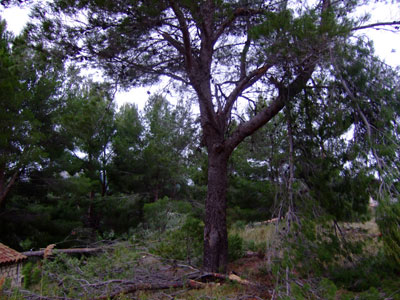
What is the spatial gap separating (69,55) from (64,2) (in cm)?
80

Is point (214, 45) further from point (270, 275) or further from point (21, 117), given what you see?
point (21, 117)

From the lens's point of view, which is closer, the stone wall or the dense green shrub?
the dense green shrub

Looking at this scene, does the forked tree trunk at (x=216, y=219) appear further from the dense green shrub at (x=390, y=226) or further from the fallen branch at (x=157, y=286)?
the dense green shrub at (x=390, y=226)

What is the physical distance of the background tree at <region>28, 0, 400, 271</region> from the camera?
4.28m

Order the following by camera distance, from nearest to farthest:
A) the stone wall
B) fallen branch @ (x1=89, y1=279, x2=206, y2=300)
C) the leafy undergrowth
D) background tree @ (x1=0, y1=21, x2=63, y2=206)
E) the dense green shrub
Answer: the dense green shrub → the leafy undergrowth → fallen branch @ (x1=89, y1=279, x2=206, y2=300) → the stone wall → background tree @ (x1=0, y1=21, x2=63, y2=206)

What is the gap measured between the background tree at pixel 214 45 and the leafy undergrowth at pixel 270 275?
1139 mm

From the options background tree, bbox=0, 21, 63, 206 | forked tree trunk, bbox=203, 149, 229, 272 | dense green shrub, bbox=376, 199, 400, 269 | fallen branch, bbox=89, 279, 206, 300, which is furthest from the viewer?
background tree, bbox=0, 21, 63, 206

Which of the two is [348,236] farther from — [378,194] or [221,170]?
[221,170]

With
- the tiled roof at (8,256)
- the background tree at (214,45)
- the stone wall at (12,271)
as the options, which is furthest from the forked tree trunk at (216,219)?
the tiled roof at (8,256)

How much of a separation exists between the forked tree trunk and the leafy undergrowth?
1.72 ft

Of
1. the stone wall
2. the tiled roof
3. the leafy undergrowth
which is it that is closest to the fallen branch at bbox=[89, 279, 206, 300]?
the leafy undergrowth

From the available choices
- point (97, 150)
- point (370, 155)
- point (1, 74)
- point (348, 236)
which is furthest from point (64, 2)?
point (97, 150)

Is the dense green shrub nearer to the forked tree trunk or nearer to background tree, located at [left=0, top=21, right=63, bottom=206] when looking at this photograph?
the forked tree trunk

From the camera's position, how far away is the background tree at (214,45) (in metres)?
4.28
